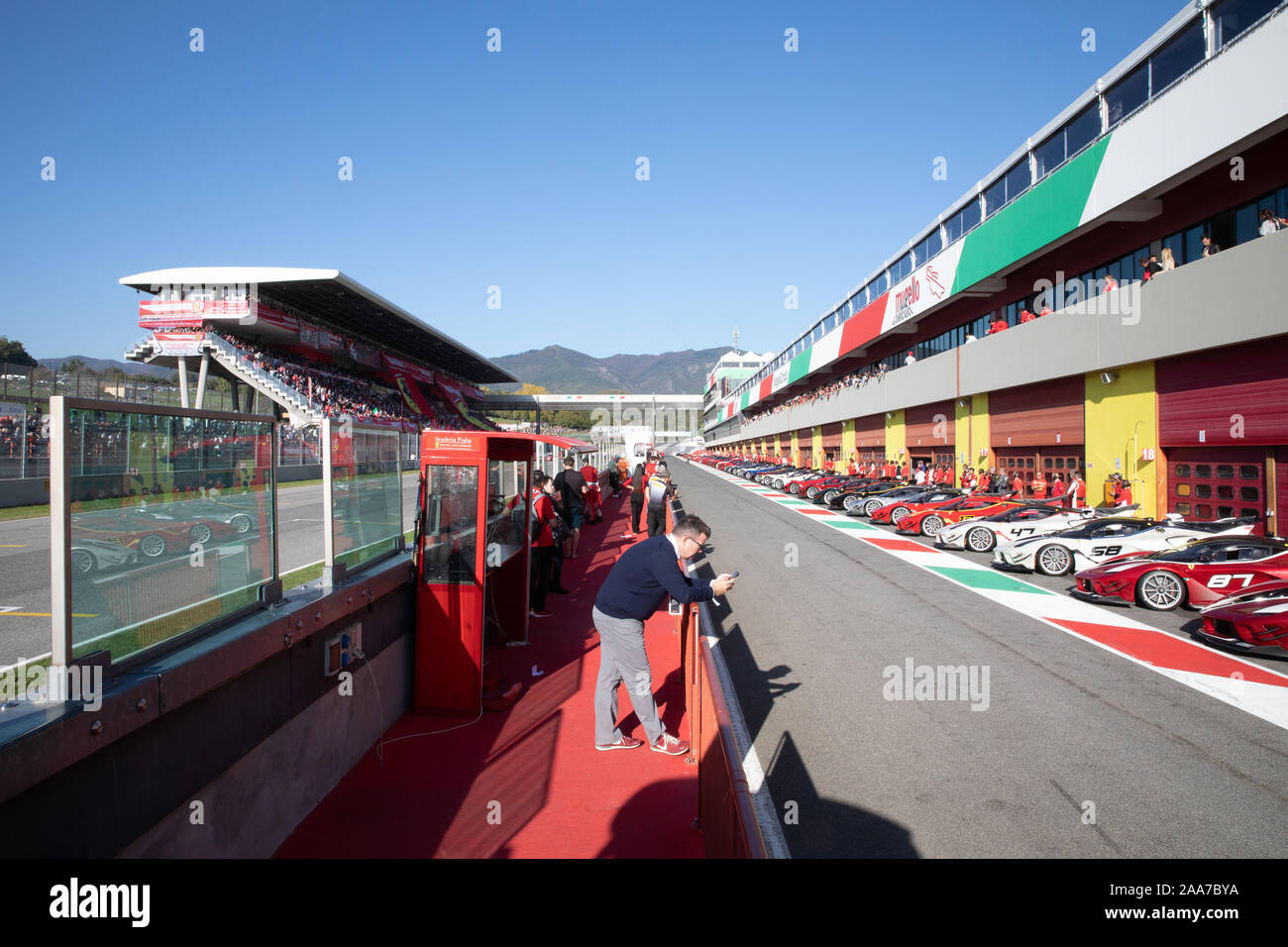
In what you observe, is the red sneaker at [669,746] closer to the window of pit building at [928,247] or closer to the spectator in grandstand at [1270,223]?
the spectator in grandstand at [1270,223]

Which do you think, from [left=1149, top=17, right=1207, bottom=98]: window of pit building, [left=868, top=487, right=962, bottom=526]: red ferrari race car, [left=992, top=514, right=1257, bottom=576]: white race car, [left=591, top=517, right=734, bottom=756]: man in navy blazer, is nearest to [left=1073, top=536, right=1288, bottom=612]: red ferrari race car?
[left=992, top=514, right=1257, bottom=576]: white race car

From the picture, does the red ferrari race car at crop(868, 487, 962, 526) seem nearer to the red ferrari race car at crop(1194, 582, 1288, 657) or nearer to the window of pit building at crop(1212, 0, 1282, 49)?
the red ferrari race car at crop(1194, 582, 1288, 657)

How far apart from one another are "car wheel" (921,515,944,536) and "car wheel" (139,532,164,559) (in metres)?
17.1

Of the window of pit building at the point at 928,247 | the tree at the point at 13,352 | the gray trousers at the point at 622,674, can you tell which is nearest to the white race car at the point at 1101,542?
the gray trousers at the point at 622,674

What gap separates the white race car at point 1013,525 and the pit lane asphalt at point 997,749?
389 centimetres

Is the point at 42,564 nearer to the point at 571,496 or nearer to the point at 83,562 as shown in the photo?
the point at 571,496

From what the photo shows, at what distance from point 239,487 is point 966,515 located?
15597 mm

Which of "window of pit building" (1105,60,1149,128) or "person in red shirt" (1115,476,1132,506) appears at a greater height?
"window of pit building" (1105,60,1149,128)

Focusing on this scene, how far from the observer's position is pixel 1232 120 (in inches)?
509

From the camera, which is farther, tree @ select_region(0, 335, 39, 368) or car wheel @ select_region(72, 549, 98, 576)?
tree @ select_region(0, 335, 39, 368)

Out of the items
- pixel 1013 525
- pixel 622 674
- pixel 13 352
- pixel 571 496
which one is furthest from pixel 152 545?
pixel 13 352

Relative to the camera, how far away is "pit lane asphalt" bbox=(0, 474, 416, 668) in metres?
5.77
